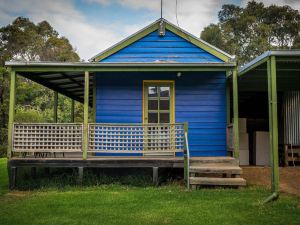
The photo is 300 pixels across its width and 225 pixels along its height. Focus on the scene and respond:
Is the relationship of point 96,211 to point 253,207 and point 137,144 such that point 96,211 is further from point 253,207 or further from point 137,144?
point 137,144

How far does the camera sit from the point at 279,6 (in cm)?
3659

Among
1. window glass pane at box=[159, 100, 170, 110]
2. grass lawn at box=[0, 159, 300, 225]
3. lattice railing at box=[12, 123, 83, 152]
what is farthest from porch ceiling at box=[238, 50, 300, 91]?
lattice railing at box=[12, 123, 83, 152]

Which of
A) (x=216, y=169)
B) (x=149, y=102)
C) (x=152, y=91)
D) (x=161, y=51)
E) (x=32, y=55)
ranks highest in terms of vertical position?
(x=32, y=55)

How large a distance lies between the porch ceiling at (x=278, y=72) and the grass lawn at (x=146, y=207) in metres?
2.99

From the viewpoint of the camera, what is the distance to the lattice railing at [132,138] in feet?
31.9

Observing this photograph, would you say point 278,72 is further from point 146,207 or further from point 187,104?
point 146,207

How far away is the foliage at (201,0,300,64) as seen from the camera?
3537 cm

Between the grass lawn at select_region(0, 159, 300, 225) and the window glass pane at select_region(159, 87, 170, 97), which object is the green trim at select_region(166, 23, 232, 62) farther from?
the grass lawn at select_region(0, 159, 300, 225)

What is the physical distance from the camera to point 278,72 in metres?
9.91

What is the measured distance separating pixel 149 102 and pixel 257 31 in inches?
1115

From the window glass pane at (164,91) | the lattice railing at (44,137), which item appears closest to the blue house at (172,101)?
the window glass pane at (164,91)

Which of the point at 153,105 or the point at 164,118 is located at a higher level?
the point at 153,105

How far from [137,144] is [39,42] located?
29.5 m

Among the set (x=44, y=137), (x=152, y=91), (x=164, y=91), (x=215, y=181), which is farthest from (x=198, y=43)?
(x=44, y=137)
